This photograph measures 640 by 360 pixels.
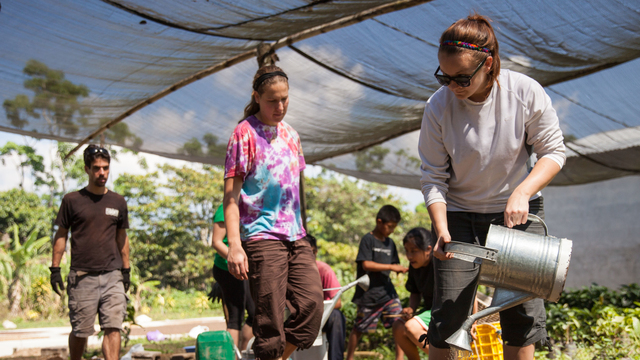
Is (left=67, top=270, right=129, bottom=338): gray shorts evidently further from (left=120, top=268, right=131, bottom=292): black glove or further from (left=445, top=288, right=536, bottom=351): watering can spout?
(left=445, top=288, right=536, bottom=351): watering can spout

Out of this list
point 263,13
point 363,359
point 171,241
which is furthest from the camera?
point 171,241

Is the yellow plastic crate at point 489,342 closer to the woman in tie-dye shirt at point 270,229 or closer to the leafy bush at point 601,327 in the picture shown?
the woman in tie-dye shirt at point 270,229

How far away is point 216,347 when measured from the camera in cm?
268

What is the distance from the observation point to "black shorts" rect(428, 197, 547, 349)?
214 centimetres

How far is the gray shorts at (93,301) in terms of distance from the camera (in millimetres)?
3938

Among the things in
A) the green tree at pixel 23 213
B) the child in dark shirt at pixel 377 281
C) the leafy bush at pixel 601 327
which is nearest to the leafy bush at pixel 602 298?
the leafy bush at pixel 601 327

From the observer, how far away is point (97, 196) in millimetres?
4219

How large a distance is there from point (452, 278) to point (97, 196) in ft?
10.0

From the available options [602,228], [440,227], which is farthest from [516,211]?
[602,228]

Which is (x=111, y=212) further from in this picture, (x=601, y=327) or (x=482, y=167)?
(x=601, y=327)

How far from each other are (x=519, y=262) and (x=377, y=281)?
313cm

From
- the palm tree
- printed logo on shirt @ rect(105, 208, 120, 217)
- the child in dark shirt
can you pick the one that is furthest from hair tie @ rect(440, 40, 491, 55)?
the palm tree

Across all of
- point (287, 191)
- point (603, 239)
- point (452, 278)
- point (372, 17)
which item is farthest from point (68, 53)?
point (603, 239)

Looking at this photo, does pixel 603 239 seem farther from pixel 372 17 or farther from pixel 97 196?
pixel 97 196
